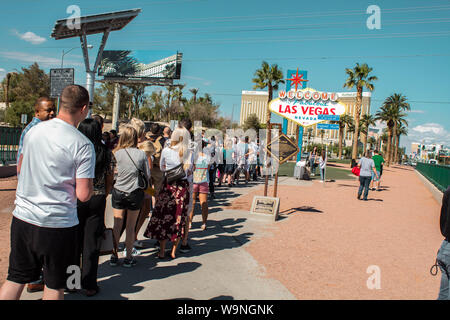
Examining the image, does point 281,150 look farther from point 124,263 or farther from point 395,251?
point 124,263

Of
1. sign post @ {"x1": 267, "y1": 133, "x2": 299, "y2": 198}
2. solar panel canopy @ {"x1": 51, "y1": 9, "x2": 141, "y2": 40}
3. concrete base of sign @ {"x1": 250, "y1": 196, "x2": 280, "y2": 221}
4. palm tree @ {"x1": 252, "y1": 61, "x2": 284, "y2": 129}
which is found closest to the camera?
concrete base of sign @ {"x1": 250, "y1": 196, "x2": 280, "y2": 221}

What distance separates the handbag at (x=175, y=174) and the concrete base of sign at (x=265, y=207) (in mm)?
3695

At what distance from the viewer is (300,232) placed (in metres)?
7.44

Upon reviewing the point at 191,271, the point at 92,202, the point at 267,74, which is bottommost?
the point at 191,271

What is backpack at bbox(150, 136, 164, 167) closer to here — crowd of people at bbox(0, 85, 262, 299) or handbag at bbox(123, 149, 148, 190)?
crowd of people at bbox(0, 85, 262, 299)

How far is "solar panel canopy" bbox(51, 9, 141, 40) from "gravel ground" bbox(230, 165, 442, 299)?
413 inches

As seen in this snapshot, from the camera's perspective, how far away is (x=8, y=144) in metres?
14.0

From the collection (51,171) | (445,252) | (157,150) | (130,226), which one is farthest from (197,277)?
(157,150)

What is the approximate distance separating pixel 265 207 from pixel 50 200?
650cm

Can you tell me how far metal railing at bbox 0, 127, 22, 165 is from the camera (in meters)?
13.9

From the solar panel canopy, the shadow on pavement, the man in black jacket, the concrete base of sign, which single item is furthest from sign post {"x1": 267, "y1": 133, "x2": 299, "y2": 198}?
the solar panel canopy
